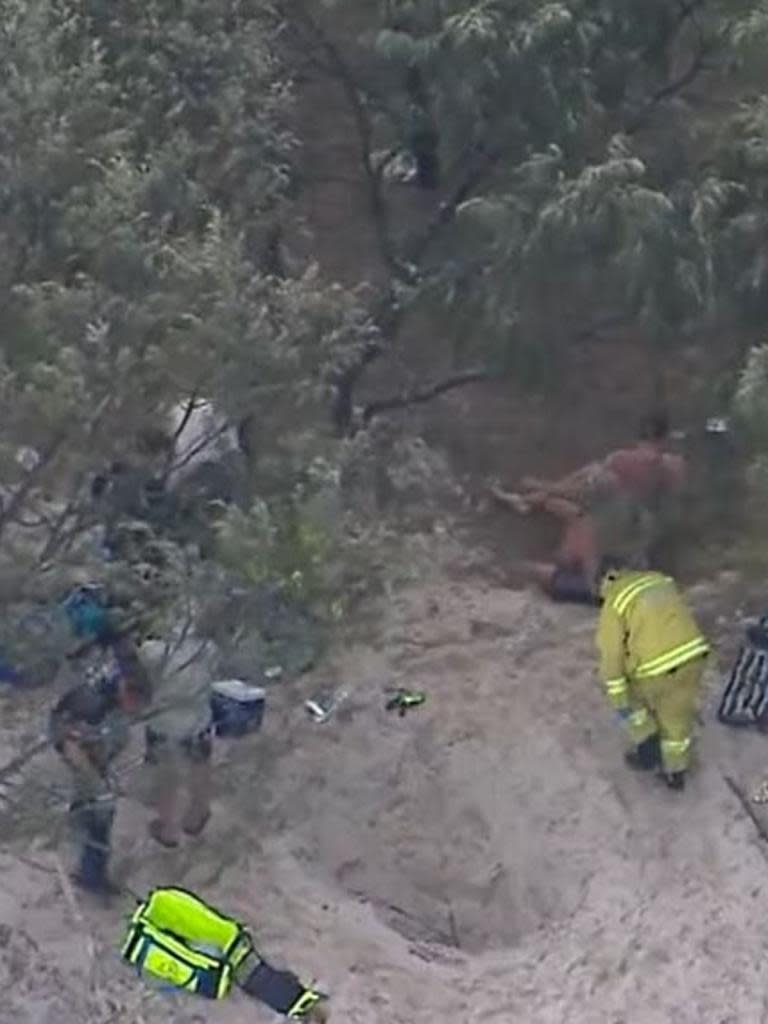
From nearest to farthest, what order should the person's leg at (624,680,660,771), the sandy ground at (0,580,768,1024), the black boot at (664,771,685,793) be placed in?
1. the sandy ground at (0,580,768,1024)
2. the person's leg at (624,680,660,771)
3. the black boot at (664,771,685,793)

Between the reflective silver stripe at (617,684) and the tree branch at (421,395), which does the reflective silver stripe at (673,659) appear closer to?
the reflective silver stripe at (617,684)

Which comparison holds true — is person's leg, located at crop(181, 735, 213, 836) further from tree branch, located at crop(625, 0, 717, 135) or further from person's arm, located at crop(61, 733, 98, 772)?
tree branch, located at crop(625, 0, 717, 135)

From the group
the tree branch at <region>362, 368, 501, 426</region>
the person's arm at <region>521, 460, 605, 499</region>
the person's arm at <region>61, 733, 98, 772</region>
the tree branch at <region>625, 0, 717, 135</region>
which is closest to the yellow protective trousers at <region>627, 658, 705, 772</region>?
the person's arm at <region>521, 460, 605, 499</region>

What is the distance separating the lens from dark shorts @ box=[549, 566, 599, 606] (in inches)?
584

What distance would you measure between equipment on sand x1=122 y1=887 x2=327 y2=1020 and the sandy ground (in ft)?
0.43

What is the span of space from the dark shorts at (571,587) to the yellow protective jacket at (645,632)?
1.68 meters

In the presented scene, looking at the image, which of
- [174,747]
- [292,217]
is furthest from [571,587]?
[174,747]

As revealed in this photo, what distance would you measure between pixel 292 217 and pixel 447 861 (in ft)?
11.6

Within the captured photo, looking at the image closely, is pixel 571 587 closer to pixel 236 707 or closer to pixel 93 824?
pixel 236 707

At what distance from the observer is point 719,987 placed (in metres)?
12.5

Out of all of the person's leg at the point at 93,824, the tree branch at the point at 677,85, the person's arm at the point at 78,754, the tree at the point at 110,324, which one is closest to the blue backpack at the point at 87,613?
the tree at the point at 110,324

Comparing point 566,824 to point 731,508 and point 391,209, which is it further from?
point 391,209

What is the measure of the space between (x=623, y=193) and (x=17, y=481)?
12.9ft

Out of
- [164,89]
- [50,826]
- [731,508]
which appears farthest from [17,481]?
[731,508]
